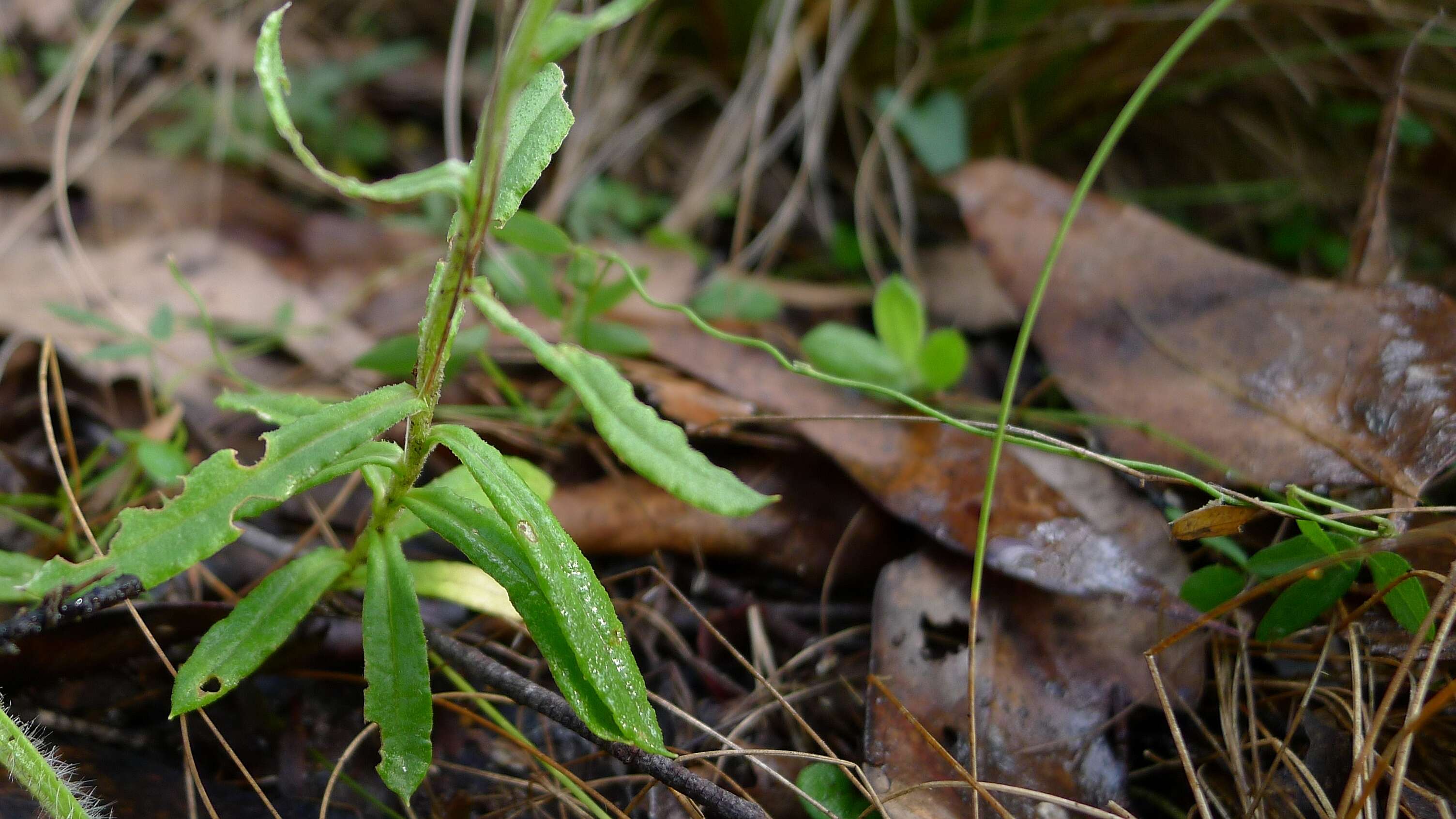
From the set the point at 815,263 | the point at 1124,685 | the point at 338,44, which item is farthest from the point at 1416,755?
the point at 338,44

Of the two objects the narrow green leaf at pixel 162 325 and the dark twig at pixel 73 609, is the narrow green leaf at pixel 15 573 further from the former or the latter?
the narrow green leaf at pixel 162 325

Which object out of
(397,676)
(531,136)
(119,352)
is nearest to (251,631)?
(397,676)

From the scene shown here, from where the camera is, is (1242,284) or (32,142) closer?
(1242,284)

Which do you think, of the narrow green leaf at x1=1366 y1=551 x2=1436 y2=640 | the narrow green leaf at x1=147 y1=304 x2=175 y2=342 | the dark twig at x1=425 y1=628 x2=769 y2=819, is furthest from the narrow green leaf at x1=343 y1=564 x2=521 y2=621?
the narrow green leaf at x1=1366 y1=551 x2=1436 y2=640

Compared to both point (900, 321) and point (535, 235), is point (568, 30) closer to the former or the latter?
point (535, 235)

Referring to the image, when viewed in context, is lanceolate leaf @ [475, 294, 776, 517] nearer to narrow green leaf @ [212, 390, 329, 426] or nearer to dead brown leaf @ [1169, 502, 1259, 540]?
narrow green leaf @ [212, 390, 329, 426]

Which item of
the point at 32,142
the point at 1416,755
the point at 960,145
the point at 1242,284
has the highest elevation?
the point at 32,142

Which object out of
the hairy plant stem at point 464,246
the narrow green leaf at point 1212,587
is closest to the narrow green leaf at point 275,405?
the hairy plant stem at point 464,246

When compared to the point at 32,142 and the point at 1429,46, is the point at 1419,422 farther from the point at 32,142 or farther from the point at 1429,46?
the point at 32,142
